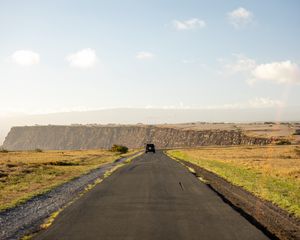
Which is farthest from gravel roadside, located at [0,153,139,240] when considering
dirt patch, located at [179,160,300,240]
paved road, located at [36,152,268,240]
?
dirt patch, located at [179,160,300,240]

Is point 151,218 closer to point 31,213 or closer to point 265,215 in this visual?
point 265,215

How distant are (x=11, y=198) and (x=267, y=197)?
11699 millimetres

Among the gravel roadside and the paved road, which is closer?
the paved road

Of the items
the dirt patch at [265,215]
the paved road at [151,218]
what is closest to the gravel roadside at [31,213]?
the paved road at [151,218]

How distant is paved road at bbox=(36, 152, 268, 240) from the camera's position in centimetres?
1036

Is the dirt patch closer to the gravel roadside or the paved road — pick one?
the paved road

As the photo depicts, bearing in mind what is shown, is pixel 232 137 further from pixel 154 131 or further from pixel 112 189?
pixel 112 189

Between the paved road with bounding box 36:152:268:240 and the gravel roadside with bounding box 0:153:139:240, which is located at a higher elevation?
the paved road with bounding box 36:152:268:240

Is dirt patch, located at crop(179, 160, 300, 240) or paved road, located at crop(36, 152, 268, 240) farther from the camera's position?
dirt patch, located at crop(179, 160, 300, 240)

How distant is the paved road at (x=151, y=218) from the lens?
1036 cm

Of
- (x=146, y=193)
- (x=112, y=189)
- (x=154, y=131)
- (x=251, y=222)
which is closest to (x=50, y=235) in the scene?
(x=251, y=222)

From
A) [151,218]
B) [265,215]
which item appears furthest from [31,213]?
[265,215]

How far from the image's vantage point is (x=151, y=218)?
12469 millimetres

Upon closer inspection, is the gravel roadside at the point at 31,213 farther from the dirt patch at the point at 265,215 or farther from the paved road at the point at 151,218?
the dirt patch at the point at 265,215
